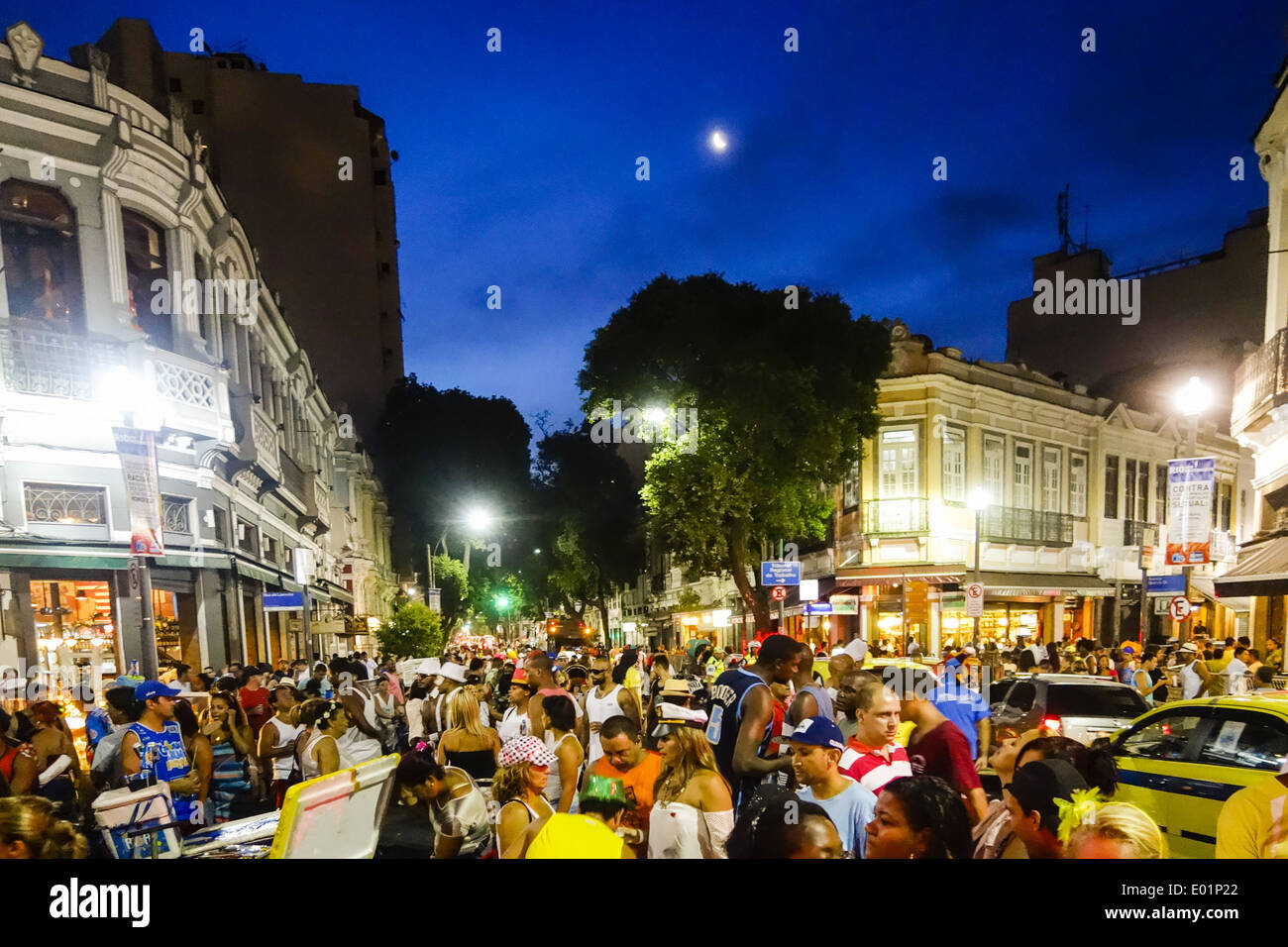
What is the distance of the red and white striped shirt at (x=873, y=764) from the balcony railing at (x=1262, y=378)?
43.1 feet

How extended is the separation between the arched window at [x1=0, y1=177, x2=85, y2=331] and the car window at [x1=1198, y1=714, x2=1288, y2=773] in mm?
16153

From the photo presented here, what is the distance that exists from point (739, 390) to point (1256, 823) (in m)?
17.0

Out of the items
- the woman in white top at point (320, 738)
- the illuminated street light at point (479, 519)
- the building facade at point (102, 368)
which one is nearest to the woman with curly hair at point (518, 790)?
the woman in white top at point (320, 738)

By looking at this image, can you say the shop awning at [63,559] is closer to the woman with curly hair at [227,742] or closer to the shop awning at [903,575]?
the woman with curly hair at [227,742]

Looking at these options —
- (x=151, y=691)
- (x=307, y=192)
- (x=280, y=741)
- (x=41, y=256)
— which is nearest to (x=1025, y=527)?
(x=280, y=741)

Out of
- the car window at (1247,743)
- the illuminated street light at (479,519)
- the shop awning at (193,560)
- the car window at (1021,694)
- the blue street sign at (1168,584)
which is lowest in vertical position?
the car window at (1021,694)

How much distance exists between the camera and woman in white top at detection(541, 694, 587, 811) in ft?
16.7

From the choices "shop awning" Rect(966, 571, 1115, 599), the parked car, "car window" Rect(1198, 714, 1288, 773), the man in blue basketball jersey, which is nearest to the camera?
the man in blue basketball jersey

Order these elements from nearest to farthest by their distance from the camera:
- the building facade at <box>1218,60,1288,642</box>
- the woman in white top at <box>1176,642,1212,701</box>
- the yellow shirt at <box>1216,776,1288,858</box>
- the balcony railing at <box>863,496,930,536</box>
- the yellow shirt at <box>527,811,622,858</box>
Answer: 1. the yellow shirt at <box>527,811,622,858</box>
2. the yellow shirt at <box>1216,776,1288,858</box>
3. the woman in white top at <box>1176,642,1212,701</box>
4. the building facade at <box>1218,60,1288,642</box>
5. the balcony railing at <box>863,496,930,536</box>

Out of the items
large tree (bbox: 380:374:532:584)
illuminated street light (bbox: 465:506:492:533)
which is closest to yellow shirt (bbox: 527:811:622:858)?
illuminated street light (bbox: 465:506:492:533)

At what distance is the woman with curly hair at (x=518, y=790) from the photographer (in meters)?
3.33

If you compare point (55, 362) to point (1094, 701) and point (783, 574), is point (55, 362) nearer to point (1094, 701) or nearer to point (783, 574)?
point (783, 574)

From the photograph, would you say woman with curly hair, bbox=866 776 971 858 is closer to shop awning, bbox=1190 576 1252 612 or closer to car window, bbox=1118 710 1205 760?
car window, bbox=1118 710 1205 760

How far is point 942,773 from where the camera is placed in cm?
Result: 429
